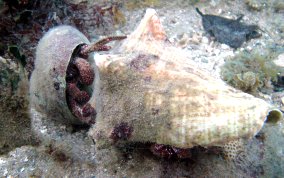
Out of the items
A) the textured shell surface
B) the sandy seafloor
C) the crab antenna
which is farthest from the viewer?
the crab antenna

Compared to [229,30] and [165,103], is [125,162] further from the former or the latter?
[229,30]

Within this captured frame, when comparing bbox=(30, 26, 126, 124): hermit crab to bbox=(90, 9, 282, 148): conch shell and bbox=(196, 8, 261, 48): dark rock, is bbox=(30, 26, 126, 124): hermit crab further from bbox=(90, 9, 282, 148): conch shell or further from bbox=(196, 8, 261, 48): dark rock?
bbox=(196, 8, 261, 48): dark rock

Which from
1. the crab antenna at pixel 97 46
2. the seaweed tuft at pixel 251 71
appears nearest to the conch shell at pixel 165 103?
the crab antenna at pixel 97 46

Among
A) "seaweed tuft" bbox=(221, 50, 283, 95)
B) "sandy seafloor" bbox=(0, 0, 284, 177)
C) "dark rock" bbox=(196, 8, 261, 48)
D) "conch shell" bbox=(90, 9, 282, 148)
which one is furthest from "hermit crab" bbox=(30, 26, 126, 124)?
"dark rock" bbox=(196, 8, 261, 48)

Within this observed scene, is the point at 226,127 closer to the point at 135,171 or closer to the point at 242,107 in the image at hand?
the point at 242,107

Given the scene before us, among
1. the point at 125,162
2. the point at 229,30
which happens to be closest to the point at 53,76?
the point at 125,162

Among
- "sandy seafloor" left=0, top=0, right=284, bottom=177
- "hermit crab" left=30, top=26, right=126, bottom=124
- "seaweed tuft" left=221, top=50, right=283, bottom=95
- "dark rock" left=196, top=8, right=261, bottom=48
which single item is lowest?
"sandy seafloor" left=0, top=0, right=284, bottom=177

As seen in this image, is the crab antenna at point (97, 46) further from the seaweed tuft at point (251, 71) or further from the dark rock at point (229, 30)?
the dark rock at point (229, 30)
